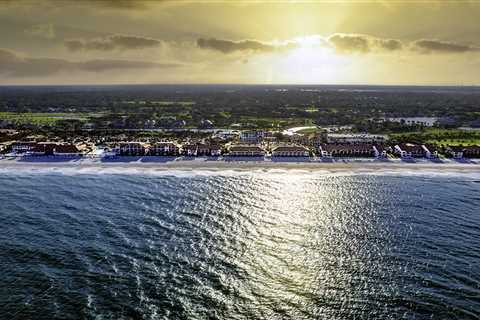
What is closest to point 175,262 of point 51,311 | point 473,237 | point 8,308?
point 51,311

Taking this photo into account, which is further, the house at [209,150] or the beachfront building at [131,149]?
the beachfront building at [131,149]

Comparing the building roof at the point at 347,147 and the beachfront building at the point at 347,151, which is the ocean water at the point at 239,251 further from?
the building roof at the point at 347,147

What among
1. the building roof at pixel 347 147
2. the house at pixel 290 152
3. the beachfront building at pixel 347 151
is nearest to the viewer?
the house at pixel 290 152

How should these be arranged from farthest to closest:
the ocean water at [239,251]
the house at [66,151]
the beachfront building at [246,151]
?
the house at [66,151] → the beachfront building at [246,151] → the ocean water at [239,251]

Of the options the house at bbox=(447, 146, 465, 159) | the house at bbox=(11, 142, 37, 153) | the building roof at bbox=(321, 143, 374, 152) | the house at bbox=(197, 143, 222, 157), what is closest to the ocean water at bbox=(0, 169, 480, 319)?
the house at bbox=(197, 143, 222, 157)

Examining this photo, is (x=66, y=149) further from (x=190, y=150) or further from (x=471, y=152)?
(x=471, y=152)

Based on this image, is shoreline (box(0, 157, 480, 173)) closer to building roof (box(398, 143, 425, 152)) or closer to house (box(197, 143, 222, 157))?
house (box(197, 143, 222, 157))

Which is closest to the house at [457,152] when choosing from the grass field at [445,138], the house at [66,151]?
the grass field at [445,138]
